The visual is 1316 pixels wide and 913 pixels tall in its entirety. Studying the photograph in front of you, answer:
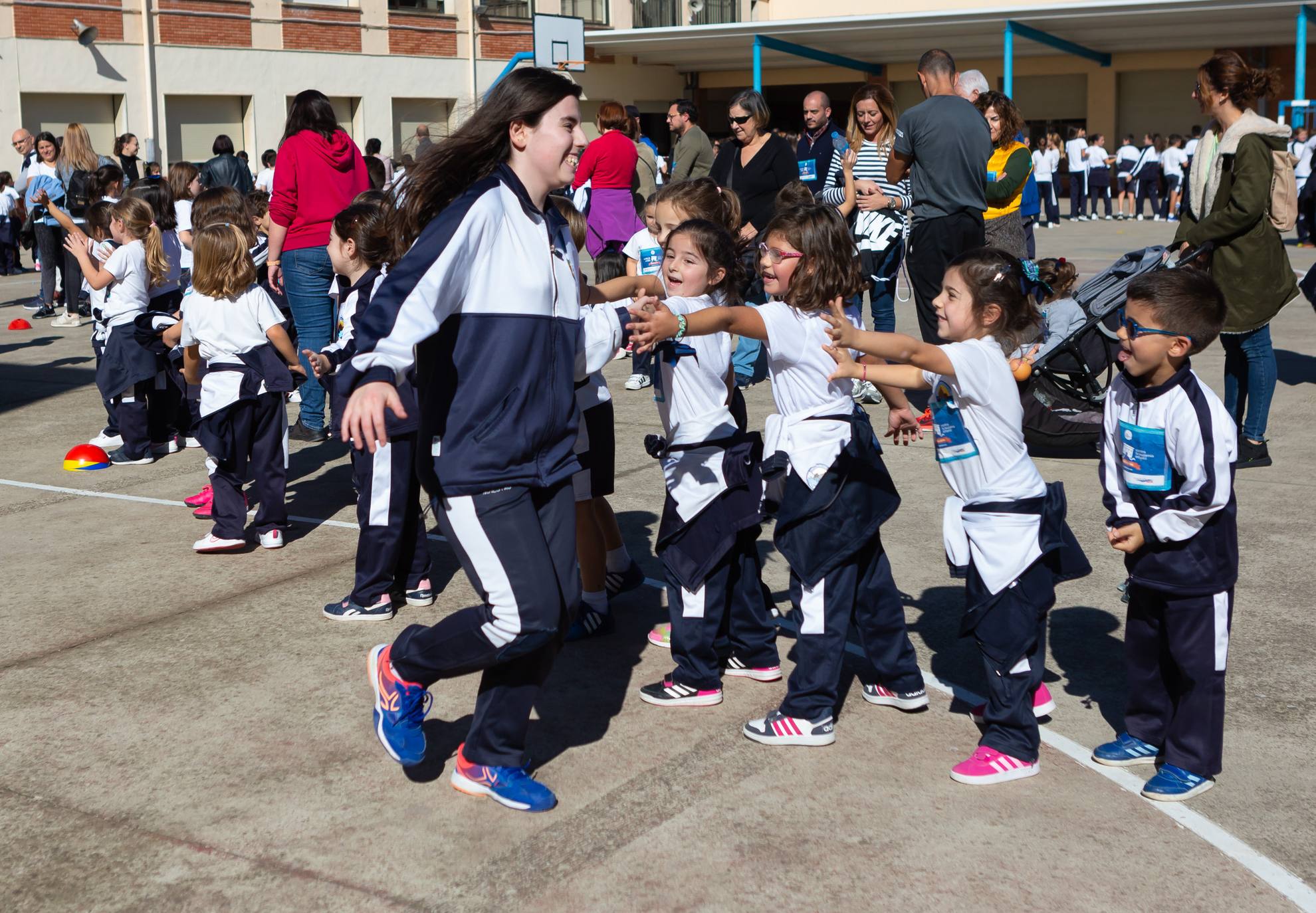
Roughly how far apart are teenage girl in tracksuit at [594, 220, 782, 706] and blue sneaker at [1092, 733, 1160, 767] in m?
1.12

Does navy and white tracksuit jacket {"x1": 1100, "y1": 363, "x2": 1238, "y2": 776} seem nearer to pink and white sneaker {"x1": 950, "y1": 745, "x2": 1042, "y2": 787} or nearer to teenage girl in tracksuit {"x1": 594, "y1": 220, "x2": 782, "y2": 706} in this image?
pink and white sneaker {"x1": 950, "y1": 745, "x2": 1042, "y2": 787}

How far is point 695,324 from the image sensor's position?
3834 mm

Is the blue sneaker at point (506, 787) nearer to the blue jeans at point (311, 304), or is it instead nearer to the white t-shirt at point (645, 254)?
the white t-shirt at point (645, 254)

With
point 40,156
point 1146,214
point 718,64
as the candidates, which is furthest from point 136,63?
point 1146,214

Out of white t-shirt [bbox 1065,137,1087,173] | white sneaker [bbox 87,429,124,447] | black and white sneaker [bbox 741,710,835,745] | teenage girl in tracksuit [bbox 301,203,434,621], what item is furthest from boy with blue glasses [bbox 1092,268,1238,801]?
white t-shirt [bbox 1065,137,1087,173]

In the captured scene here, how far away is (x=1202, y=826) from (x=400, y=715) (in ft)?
7.06

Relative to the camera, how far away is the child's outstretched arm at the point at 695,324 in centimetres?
372

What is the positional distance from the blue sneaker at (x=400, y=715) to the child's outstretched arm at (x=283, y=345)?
114 inches

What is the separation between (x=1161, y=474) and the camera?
3701 millimetres

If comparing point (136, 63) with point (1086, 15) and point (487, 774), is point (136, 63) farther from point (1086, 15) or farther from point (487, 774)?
point (487, 774)

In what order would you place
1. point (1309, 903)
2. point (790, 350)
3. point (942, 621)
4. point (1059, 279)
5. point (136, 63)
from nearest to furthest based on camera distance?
point (1309, 903) < point (790, 350) < point (942, 621) < point (1059, 279) < point (136, 63)

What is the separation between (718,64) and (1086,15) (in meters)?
13.5

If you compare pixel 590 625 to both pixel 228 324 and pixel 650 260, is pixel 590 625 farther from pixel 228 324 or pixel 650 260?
pixel 650 260

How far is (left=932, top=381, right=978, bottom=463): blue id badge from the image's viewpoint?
3.90 meters
